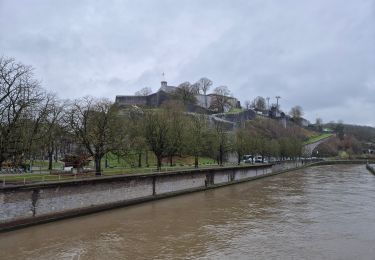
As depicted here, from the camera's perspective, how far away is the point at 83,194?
87.8 feet

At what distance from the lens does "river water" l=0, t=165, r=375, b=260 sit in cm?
1753

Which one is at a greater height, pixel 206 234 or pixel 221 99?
pixel 221 99

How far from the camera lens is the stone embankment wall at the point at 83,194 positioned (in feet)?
71.5

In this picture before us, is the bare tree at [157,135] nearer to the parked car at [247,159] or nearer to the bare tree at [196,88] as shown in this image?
the parked car at [247,159]

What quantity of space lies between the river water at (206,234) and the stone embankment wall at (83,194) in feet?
2.57

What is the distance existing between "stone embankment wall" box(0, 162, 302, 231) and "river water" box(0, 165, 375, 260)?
0.78 metres

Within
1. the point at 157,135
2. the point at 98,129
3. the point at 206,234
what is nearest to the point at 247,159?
the point at 157,135

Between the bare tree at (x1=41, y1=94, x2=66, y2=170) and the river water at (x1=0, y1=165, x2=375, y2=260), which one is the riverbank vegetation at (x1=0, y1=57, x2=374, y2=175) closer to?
the bare tree at (x1=41, y1=94, x2=66, y2=170)

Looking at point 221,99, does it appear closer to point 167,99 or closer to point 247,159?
point 167,99

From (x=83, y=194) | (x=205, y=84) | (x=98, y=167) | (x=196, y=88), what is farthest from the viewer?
(x=205, y=84)

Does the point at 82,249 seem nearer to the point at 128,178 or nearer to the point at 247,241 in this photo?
the point at 247,241

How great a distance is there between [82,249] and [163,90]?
11487 centimetres

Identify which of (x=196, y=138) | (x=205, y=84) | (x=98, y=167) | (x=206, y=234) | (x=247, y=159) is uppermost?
(x=205, y=84)

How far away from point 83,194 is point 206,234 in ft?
31.6
